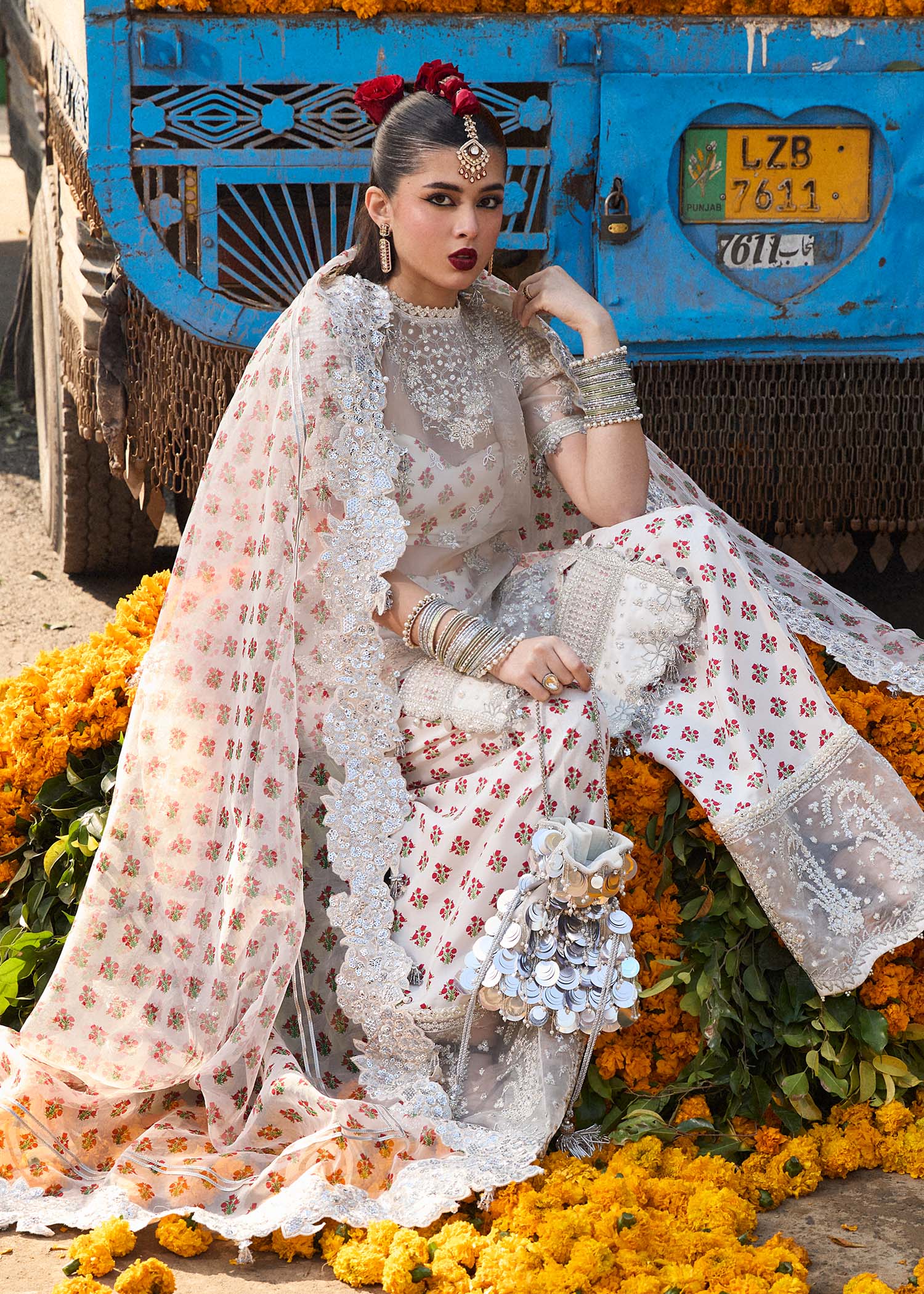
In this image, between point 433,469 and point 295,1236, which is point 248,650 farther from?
point 295,1236

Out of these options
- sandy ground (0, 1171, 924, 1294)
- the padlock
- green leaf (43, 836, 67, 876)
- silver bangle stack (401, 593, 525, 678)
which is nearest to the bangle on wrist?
silver bangle stack (401, 593, 525, 678)

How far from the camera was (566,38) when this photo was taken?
3.35m

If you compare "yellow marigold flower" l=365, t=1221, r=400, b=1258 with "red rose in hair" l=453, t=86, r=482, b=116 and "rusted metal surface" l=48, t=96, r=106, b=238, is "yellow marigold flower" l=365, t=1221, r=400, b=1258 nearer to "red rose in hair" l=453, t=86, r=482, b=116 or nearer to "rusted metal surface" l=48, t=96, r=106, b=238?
"red rose in hair" l=453, t=86, r=482, b=116

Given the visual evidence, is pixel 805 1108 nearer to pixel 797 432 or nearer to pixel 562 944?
pixel 562 944

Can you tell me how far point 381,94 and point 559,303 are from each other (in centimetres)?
45

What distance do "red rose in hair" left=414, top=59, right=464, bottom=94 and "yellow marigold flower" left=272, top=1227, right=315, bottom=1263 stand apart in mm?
1743

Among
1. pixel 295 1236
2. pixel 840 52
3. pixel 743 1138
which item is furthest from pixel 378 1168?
pixel 840 52

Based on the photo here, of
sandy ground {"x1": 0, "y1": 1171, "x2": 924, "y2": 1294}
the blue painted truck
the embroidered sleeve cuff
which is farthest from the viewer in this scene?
the blue painted truck

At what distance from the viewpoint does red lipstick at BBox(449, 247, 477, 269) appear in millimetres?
2482

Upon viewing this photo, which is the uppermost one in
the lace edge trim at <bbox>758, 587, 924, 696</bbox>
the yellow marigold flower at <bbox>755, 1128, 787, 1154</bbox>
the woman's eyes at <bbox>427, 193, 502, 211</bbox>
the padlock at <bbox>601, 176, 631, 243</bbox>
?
the woman's eyes at <bbox>427, 193, 502, 211</bbox>

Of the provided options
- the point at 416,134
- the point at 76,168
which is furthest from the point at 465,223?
the point at 76,168

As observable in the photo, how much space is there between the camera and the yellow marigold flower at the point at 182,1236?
2.17 m

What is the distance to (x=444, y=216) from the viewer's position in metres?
2.46

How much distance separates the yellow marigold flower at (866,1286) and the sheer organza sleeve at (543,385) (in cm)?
142
